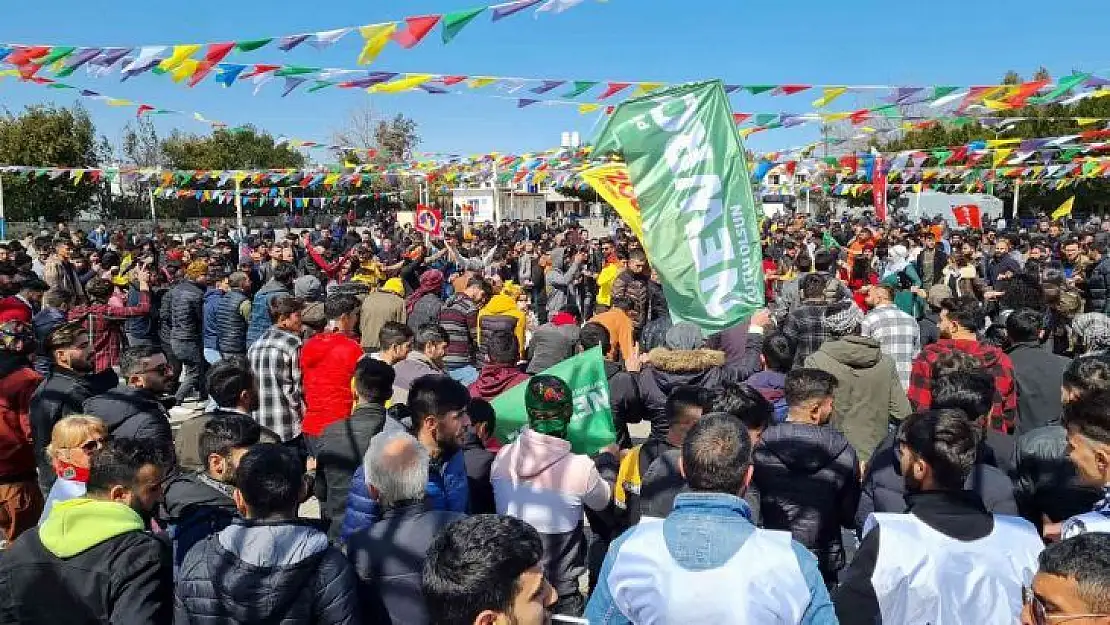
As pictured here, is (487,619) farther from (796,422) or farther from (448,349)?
(448,349)

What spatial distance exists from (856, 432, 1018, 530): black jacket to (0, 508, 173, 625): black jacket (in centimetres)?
266

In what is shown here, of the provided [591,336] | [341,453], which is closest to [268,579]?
[341,453]

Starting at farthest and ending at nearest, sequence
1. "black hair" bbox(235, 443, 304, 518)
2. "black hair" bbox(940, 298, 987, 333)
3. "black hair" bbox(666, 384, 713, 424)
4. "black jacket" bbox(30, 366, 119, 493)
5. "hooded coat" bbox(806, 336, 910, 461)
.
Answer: "black hair" bbox(940, 298, 987, 333)
"hooded coat" bbox(806, 336, 910, 461)
"black jacket" bbox(30, 366, 119, 493)
"black hair" bbox(666, 384, 713, 424)
"black hair" bbox(235, 443, 304, 518)

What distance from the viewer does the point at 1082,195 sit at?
139 ft

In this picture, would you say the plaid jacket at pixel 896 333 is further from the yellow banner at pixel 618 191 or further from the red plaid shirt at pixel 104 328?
the red plaid shirt at pixel 104 328

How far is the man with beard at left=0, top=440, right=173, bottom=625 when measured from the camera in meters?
2.59

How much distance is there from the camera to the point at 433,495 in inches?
121

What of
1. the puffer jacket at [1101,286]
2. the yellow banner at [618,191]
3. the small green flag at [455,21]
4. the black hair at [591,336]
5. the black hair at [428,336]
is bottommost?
the puffer jacket at [1101,286]

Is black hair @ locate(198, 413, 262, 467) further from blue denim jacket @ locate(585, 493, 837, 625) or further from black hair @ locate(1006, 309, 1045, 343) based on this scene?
black hair @ locate(1006, 309, 1045, 343)

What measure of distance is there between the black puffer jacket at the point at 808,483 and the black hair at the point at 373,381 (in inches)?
76.0

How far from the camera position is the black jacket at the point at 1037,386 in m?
4.76

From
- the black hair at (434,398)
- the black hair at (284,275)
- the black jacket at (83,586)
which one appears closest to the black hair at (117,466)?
the black jacket at (83,586)

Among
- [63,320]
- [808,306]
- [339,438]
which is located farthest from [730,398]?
[63,320]

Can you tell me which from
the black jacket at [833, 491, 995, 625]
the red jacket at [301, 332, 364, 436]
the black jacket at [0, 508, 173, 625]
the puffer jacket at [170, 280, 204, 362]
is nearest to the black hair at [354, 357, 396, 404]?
the red jacket at [301, 332, 364, 436]
